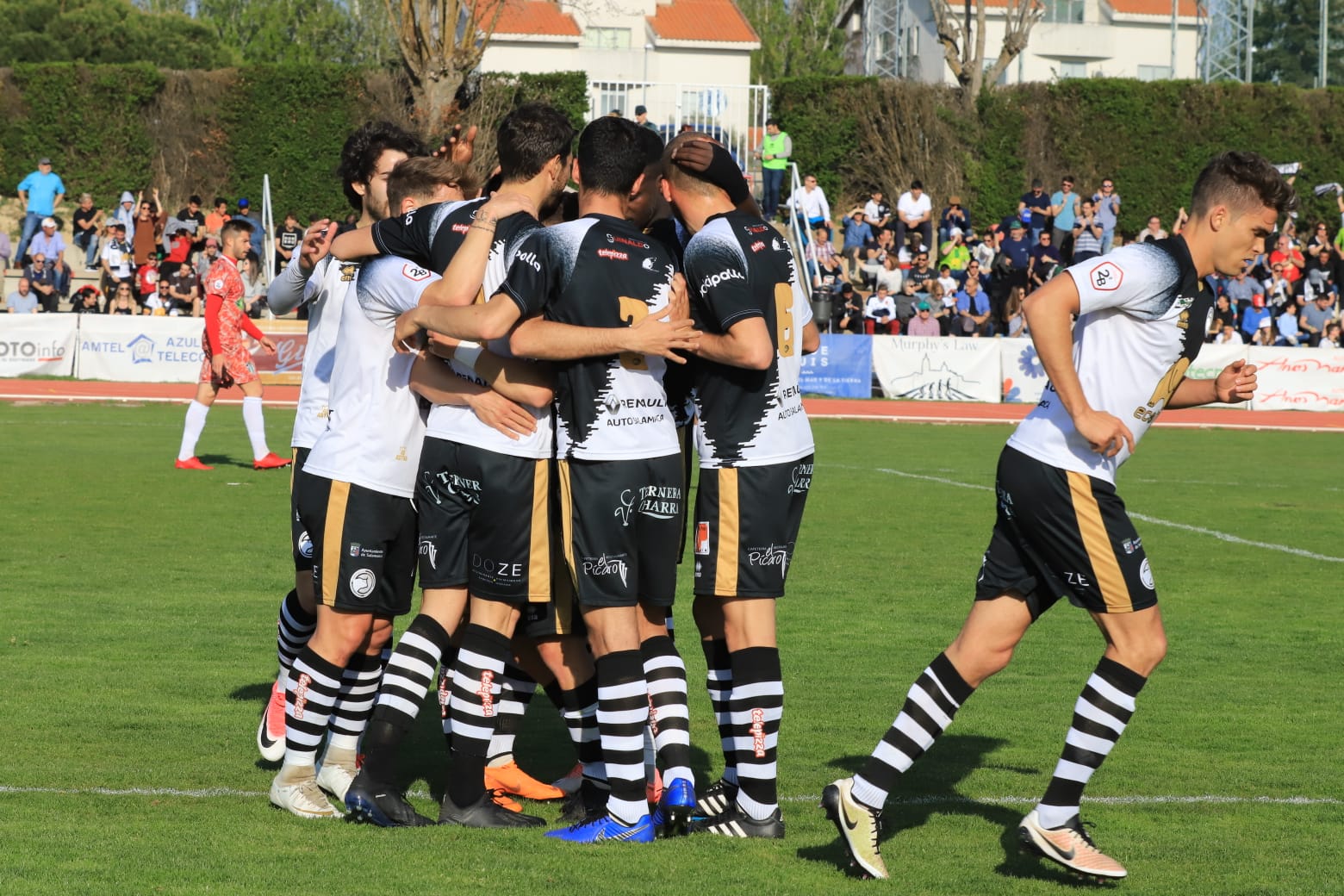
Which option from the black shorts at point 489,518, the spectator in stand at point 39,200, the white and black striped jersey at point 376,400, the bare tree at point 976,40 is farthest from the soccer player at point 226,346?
the bare tree at point 976,40

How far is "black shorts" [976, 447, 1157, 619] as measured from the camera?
4.82 meters

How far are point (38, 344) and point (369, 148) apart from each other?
22.0m

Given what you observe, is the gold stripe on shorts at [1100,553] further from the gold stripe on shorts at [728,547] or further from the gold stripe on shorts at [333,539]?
the gold stripe on shorts at [333,539]

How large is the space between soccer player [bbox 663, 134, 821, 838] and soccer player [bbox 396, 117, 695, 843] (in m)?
0.15

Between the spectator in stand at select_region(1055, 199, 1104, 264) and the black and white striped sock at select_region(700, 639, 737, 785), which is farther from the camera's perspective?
the spectator in stand at select_region(1055, 199, 1104, 264)

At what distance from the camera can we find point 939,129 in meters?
39.6

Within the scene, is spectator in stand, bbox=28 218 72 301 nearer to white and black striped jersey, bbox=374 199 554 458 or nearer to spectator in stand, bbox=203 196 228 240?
spectator in stand, bbox=203 196 228 240

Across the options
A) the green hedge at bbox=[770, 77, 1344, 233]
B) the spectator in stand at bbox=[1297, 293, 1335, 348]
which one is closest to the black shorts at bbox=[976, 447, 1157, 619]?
the spectator in stand at bbox=[1297, 293, 1335, 348]

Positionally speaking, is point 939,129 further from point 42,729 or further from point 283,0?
point 283,0

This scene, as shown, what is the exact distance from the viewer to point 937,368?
2731cm

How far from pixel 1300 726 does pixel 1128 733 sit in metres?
0.86

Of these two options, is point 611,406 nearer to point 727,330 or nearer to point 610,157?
point 727,330

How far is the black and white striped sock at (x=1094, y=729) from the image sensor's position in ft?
15.8

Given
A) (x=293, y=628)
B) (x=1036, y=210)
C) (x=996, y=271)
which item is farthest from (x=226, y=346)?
(x=1036, y=210)
